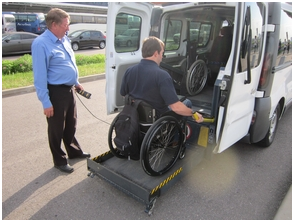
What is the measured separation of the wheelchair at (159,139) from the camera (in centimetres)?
248

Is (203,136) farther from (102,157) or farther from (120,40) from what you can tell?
(120,40)

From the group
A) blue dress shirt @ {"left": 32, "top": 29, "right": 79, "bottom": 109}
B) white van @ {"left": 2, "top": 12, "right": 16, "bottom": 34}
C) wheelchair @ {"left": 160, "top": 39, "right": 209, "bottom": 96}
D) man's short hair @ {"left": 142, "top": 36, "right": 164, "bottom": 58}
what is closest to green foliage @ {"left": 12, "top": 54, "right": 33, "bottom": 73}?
wheelchair @ {"left": 160, "top": 39, "right": 209, "bottom": 96}

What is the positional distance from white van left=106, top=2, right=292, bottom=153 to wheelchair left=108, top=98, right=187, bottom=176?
0.44m

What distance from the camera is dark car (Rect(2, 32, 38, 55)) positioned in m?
13.6

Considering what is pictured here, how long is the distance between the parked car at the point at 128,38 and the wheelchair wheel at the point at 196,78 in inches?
42.8

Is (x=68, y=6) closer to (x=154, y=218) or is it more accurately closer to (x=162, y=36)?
(x=162, y=36)

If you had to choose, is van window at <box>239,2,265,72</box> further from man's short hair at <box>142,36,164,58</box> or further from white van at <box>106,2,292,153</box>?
man's short hair at <box>142,36,164,58</box>

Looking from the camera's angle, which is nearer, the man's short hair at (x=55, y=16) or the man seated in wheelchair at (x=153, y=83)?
the man seated in wheelchair at (x=153, y=83)

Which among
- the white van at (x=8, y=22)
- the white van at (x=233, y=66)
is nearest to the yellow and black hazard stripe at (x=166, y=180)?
the white van at (x=233, y=66)

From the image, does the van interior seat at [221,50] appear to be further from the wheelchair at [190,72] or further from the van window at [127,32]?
the van window at [127,32]

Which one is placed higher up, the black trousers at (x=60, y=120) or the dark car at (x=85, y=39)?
the dark car at (x=85, y=39)

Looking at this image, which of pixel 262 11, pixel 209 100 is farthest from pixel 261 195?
pixel 262 11

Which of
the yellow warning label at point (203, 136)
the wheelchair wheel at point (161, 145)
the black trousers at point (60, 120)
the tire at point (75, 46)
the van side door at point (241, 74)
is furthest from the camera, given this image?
the tire at point (75, 46)

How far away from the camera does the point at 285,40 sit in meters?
3.49
